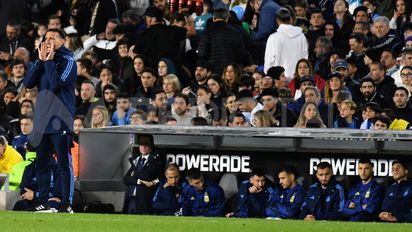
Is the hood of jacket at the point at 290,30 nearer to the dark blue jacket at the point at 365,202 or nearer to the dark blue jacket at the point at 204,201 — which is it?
the dark blue jacket at the point at 204,201

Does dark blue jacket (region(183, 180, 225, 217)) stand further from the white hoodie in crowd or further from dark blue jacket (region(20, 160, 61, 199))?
the white hoodie in crowd

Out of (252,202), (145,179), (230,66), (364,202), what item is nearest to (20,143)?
(230,66)

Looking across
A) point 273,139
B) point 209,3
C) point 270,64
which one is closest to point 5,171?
point 273,139

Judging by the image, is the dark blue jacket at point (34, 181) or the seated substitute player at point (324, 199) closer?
the dark blue jacket at point (34, 181)

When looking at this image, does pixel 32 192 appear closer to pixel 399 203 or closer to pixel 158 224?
pixel 158 224

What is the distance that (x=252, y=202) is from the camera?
642 inches

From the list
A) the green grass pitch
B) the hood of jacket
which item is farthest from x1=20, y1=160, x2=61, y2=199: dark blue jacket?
the hood of jacket

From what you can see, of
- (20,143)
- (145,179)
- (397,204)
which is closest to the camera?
(397,204)

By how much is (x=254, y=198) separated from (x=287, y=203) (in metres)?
0.39

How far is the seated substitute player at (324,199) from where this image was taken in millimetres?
16016

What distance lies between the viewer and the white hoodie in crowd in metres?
21.6

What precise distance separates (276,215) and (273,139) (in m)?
1.00

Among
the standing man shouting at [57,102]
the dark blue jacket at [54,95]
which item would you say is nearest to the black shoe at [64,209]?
the standing man shouting at [57,102]

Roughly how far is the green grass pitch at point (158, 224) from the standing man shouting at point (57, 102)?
974mm
